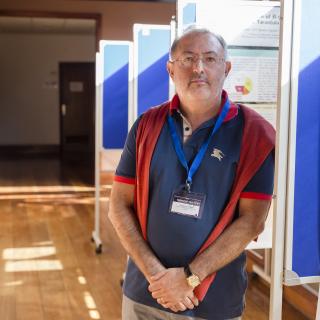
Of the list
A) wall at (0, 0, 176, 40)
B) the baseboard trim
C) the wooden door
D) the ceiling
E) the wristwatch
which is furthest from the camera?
the wooden door

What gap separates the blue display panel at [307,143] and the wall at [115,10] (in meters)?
7.26

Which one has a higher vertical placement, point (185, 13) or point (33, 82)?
point (185, 13)

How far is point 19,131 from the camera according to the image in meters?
12.1

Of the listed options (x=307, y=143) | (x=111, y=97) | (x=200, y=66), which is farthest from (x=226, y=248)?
(x=111, y=97)

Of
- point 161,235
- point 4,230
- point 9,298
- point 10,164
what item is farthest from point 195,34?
point 10,164

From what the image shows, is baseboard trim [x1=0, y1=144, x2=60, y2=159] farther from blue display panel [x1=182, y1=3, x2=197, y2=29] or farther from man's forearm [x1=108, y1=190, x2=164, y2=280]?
man's forearm [x1=108, y1=190, x2=164, y2=280]

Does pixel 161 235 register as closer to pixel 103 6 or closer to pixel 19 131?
pixel 103 6

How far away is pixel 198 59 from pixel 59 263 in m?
3.02

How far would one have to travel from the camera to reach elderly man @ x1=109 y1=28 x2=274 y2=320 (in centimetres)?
144

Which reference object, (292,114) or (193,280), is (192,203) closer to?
(193,280)

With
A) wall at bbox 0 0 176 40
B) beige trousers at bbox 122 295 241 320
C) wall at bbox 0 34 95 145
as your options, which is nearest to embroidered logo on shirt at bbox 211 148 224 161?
beige trousers at bbox 122 295 241 320

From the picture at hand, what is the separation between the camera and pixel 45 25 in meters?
10.7

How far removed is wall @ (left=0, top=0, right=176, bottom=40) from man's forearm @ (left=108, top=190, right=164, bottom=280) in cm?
719

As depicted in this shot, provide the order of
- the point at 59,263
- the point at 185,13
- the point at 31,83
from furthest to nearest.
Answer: the point at 31,83, the point at 59,263, the point at 185,13
